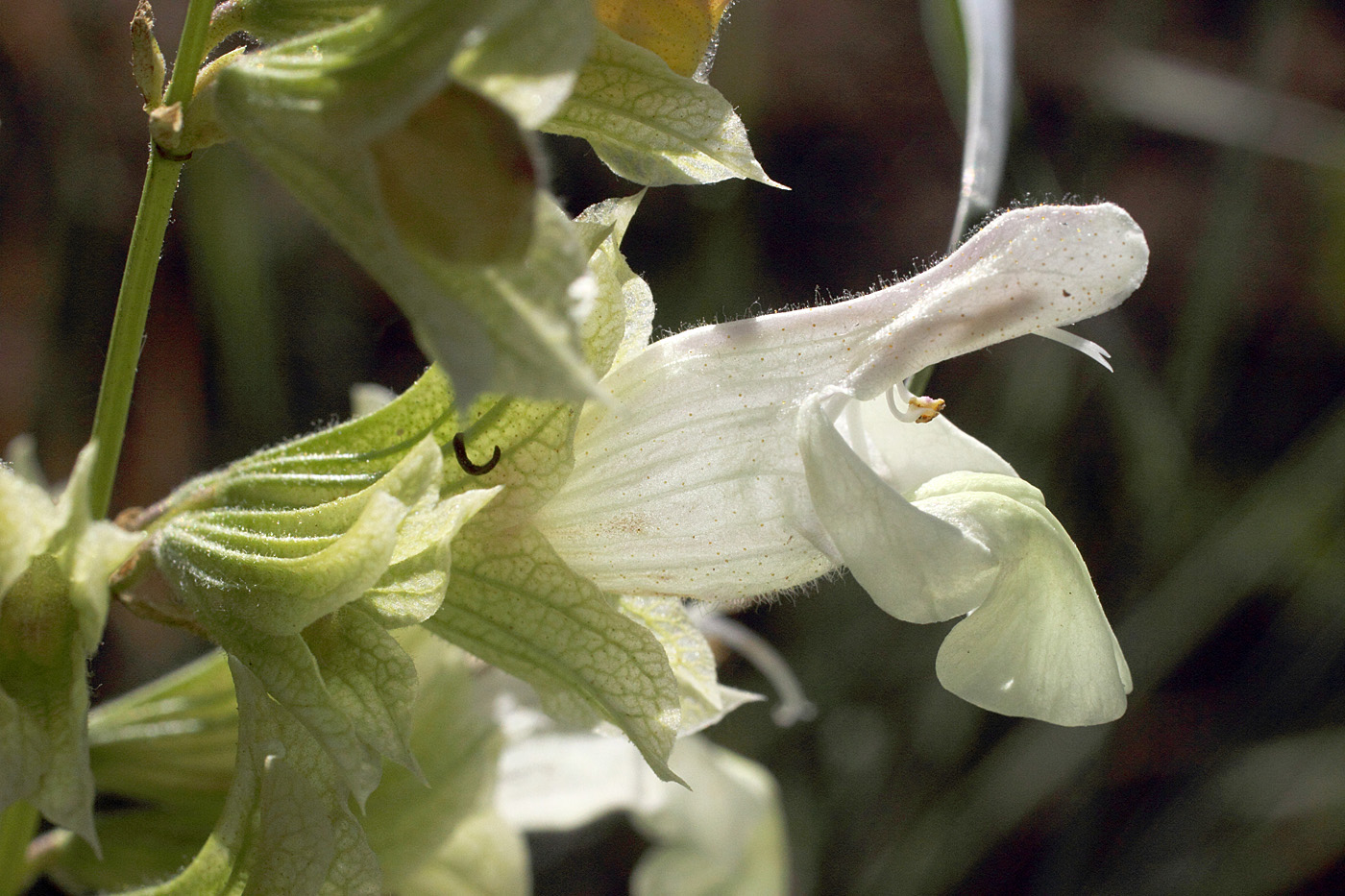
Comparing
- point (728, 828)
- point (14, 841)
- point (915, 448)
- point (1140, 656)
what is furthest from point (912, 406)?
point (1140, 656)

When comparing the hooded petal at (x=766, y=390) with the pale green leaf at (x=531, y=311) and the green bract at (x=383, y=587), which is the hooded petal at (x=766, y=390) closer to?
the green bract at (x=383, y=587)

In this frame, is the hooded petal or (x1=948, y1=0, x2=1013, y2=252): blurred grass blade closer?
the hooded petal

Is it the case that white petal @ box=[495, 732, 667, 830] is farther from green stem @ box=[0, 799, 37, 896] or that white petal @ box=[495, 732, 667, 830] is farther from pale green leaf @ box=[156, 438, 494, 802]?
pale green leaf @ box=[156, 438, 494, 802]

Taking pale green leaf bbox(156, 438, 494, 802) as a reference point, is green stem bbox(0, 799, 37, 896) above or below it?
below

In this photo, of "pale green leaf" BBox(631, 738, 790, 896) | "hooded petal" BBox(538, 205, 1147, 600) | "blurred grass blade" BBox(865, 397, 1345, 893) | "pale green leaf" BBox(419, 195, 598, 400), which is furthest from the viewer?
"blurred grass blade" BBox(865, 397, 1345, 893)

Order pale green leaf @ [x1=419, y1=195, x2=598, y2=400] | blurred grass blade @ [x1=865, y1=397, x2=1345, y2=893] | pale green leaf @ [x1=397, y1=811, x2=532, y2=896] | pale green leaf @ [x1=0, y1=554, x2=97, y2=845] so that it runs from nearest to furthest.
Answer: pale green leaf @ [x1=419, y1=195, x2=598, y2=400], pale green leaf @ [x1=0, y1=554, x2=97, y2=845], pale green leaf @ [x1=397, y1=811, x2=532, y2=896], blurred grass blade @ [x1=865, y1=397, x2=1345, y2=893]

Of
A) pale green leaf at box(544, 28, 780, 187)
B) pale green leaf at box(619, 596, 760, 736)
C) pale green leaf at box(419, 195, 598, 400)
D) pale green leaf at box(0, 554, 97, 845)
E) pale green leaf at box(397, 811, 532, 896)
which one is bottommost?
pale green leaf at box(397, 811, 532, 896)

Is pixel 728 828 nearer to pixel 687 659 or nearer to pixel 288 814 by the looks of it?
pixel 687 659

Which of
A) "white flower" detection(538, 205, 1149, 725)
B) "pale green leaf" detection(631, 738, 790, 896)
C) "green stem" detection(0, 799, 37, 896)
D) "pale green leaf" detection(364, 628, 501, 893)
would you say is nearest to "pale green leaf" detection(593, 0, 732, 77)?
"white flower" detection(538, 205, 1149, 725)
